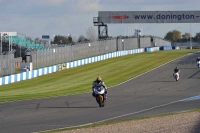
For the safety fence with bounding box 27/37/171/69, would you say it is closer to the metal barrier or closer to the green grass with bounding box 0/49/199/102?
the metal barrier

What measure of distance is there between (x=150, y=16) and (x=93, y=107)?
6804 cm

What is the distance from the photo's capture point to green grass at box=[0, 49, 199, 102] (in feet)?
119

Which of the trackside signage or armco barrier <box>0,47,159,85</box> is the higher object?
the trackside signage

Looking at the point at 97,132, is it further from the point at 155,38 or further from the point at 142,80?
the point at 155,38

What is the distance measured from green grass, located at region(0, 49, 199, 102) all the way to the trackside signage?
22.3m

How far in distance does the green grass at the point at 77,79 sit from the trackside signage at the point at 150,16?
73.2 ft

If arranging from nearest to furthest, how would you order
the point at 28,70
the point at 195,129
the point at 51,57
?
the point at 195,129 < the point at 28,70 < the point at 51,57

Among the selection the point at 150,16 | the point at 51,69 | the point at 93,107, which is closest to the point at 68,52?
the point at 51,69

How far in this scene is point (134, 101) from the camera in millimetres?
28812

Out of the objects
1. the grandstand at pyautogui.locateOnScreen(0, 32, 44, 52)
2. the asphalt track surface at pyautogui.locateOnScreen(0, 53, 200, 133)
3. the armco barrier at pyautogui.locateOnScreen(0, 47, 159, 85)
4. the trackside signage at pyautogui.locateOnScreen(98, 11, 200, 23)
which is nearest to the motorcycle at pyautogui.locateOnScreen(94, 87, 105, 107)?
the asphalt track surface at pyautogui.locateOnScreen(0, 53, 200, 133)

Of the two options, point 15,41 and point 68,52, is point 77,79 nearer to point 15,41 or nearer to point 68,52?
point 68,52

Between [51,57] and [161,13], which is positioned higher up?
[161,13]

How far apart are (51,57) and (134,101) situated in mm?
28311

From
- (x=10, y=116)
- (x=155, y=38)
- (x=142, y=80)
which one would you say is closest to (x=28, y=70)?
(x=142, y=80)
